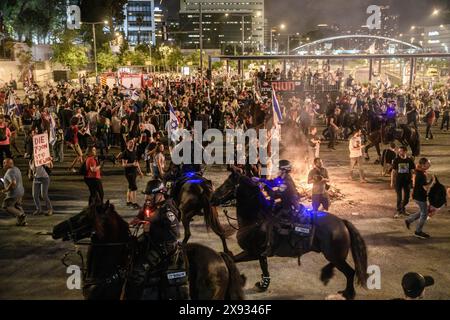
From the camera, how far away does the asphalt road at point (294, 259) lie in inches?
292

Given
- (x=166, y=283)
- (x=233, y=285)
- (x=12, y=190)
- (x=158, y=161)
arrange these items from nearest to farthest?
(x=166, y=283)
(x=233, y=285)
(x=12, y=190)
(x=158, y=161)

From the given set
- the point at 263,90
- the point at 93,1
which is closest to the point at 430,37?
the point at 93,1

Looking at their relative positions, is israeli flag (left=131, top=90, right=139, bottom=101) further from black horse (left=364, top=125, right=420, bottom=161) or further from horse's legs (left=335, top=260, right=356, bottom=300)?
horse's legs (left=335, top=260, right=356, bottom=300)

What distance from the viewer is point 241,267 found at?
27.4 ft

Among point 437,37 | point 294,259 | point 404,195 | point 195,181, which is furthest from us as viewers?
point 437,37

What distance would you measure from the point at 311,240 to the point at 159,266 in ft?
8.84

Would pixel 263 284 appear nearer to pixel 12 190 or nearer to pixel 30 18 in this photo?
pixel 12 190

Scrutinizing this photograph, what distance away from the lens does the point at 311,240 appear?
7305 millimetres

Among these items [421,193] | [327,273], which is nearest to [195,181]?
[327,273]

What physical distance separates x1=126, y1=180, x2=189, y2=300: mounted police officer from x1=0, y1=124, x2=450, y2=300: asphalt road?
200 cm

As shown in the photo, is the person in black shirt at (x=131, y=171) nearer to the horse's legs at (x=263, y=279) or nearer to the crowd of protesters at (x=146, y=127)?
the crowd of protesters at (x=146, y=127)
